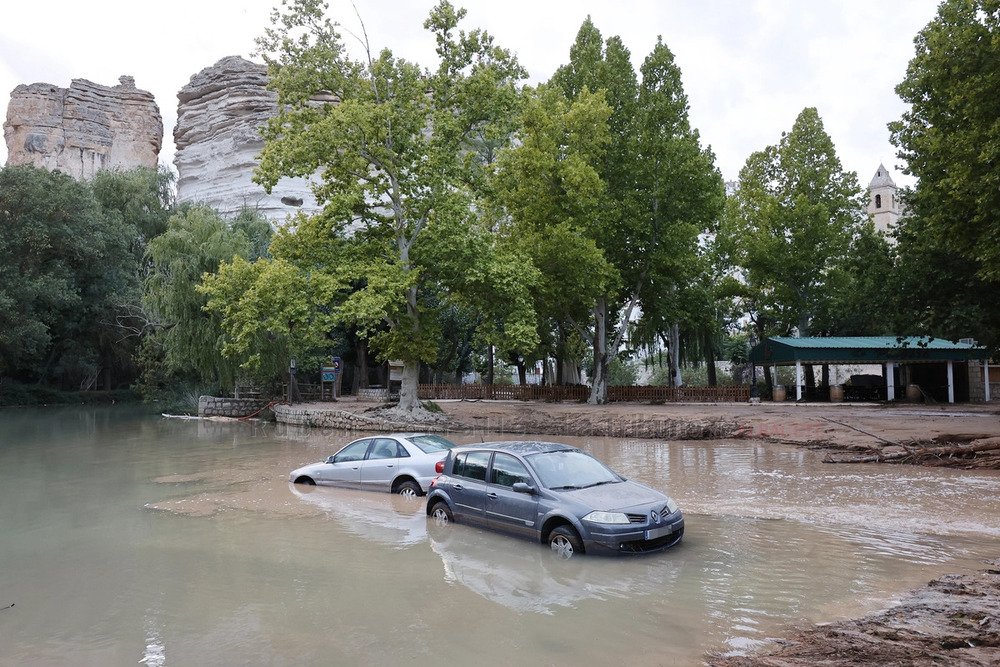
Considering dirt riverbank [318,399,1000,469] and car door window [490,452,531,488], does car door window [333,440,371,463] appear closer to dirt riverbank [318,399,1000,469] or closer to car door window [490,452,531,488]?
car door window [490,452,531,488]

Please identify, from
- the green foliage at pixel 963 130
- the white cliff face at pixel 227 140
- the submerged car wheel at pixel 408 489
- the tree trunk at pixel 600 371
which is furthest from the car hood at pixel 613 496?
the white cliff face at pixel 227 140

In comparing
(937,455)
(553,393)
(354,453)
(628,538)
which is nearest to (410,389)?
(553,393)

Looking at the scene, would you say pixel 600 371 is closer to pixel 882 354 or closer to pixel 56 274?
pixel 882 354

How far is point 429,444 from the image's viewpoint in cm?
1301

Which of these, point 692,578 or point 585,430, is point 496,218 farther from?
point 692,578

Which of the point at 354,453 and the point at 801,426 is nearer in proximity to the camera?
the point at 354,453

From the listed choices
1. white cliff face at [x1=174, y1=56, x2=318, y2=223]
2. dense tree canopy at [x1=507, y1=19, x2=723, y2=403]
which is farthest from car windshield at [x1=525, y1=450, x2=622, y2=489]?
white cliff face at [x1=174, y1=56, x2=318, y2=223]

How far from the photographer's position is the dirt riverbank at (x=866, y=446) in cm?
520

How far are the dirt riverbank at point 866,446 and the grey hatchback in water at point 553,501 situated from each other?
102 inches

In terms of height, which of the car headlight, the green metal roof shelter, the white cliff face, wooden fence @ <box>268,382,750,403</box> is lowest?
the car headlight

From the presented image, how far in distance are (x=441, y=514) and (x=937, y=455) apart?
12460 millimetres

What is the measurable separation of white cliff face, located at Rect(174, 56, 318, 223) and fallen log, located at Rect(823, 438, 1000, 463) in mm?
61356

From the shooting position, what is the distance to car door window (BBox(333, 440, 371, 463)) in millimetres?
13570

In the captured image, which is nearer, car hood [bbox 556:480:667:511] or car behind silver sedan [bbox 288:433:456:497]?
car hood [bbox 556:480:667:511]
